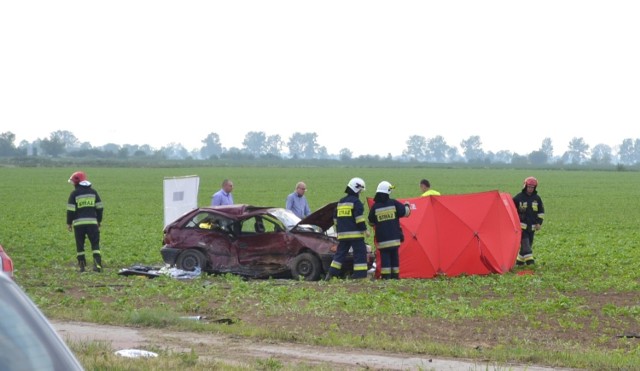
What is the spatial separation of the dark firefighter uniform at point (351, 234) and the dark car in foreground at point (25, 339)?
13.6 m

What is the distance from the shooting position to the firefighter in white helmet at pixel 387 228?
17375mm

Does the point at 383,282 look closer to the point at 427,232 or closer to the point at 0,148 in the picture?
the point at 427,232

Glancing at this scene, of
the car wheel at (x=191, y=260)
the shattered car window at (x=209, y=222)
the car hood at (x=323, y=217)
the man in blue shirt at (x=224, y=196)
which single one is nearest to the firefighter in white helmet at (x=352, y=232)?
the car hood at (x=323, y=217)

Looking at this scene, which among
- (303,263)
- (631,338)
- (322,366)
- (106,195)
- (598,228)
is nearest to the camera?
(322,366)

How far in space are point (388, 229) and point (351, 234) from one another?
0.63 meters

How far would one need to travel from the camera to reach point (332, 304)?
1384 cm

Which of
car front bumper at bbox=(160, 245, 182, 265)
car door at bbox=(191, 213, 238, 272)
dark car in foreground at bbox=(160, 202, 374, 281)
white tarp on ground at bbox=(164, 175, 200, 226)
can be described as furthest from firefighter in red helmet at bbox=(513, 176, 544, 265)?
white tarp on ground at bbox=(164, 175, 200, 226)

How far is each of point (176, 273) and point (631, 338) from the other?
29.3 feet

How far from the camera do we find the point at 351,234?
56.7ft

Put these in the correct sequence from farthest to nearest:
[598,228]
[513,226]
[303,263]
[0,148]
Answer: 1. [0,148]
2. [598,228]
3. [513,226]
4. [303,263]

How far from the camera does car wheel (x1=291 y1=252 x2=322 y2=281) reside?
1792 centimetres

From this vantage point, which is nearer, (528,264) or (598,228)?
(528,264)

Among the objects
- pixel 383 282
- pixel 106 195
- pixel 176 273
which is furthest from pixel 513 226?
pixel 106 195

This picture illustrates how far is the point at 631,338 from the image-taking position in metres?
11.6
